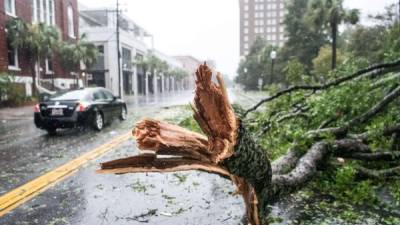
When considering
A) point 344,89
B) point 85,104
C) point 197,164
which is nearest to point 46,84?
point 85,104

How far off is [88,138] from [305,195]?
6.65m

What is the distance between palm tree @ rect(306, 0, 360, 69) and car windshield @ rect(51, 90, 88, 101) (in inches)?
990

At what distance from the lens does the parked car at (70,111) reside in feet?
34.7

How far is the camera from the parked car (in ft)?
34.7

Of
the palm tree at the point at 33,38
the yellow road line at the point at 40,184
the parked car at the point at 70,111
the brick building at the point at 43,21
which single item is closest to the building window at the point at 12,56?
the brick building at the point at 43,21

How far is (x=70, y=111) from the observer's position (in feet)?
34.8

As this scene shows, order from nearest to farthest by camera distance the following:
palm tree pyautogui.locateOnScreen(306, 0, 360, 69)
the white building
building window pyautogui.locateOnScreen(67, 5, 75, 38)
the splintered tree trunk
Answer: the splintered tree trunk → palm tree pyautogui.locateOnScreen(306, 0, 360, 69) → building window pyautogui.locateOnScreen(67, 5, 75, 38) → the white building

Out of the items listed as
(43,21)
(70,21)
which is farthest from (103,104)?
(70,21)

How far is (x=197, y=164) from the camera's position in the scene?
3006 millimetres

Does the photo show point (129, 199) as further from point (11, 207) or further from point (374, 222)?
point (374, 222)

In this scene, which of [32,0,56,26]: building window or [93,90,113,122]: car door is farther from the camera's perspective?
[32,0,56,26]: building window

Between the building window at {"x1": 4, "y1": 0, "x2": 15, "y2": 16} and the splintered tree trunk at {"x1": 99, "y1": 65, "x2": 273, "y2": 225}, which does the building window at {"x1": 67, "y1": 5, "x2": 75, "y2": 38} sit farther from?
the splintered tree trunk at {"x1": 99, "y1": 65, "x2": 273, "y2": 225}

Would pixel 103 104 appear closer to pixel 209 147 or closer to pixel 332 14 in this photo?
pixel 209 147

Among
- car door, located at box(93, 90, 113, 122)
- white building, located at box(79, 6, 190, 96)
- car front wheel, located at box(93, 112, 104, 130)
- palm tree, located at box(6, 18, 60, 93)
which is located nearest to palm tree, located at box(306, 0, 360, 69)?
white building, located at box(79, 6, 190, 96)
